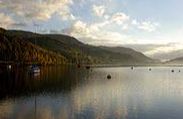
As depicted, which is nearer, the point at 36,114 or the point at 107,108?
the point at 36,114

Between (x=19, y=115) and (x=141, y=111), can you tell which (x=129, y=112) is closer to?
(x=141, y=111)

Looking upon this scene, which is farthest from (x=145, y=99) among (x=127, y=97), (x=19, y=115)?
(x=19, y=115)

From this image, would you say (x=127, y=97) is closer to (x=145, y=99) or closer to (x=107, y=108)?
(x=145, y=99)

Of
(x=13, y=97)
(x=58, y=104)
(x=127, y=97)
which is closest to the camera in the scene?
(x=58, y=104)

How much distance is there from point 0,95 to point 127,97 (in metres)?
36.0

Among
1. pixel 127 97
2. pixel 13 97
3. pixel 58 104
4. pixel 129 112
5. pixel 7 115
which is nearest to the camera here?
pixel 7 115

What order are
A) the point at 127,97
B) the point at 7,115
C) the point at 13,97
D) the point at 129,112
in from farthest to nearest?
the point at 127,97 < the point at 13,97 < the point at 129,112 < the point at 7,115

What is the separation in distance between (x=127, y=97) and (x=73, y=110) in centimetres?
2763

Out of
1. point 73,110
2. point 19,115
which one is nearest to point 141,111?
point 73,110

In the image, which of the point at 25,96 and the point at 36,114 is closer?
the point at 36,114

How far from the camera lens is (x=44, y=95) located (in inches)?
3688

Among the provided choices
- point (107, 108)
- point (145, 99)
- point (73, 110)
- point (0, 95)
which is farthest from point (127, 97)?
point (0, 95)

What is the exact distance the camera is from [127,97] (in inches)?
3681

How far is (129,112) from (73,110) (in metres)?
12.1
